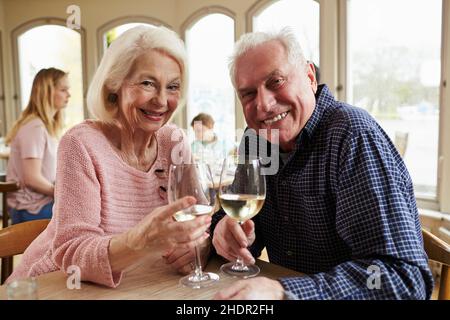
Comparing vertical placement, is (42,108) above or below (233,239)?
above

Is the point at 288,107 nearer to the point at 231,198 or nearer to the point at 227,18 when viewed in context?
the point at 231,198

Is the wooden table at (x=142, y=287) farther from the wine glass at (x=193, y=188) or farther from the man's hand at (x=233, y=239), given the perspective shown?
the wine glass at (x=193, y=188)

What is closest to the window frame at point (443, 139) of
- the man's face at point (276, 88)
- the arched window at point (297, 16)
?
the arched window at point (297, 16)

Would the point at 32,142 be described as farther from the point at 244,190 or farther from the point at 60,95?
the point at 244,190

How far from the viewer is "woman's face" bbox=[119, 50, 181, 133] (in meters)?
1.45

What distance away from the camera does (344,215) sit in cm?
107

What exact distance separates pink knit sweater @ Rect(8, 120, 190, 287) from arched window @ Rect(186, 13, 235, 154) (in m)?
4.17

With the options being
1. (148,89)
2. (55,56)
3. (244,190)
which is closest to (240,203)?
(244,190)

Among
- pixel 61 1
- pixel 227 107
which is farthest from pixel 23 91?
pixel 227 107

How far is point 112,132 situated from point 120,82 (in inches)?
6.7

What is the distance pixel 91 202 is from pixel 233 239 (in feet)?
1.34

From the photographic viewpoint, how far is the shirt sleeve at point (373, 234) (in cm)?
92

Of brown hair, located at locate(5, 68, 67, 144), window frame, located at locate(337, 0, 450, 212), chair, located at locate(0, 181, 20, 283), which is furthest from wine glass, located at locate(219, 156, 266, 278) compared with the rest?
window frame, located at locate(337, 0, 450, 212)

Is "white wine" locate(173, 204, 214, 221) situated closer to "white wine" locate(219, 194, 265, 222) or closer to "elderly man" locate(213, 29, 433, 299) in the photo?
"white wine" locate(219, 194, 265, 222)
